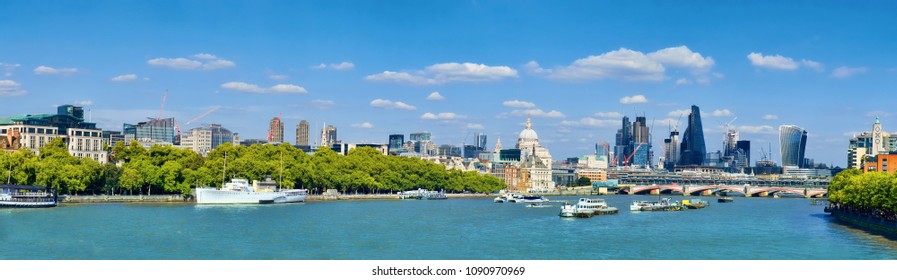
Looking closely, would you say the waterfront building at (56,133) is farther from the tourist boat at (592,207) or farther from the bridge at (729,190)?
the bridge at (729,190)

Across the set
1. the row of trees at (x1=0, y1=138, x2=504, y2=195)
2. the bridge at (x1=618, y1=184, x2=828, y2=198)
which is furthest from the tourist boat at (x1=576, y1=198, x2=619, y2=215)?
the bridge at (x1=618, y1=184, x2=828, y2=198)

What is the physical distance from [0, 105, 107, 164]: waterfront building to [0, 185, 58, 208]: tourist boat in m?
34.2

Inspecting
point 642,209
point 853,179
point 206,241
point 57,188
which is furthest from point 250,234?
point 642,209

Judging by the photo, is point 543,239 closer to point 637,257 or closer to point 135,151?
point 637,257

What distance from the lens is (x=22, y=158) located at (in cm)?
8238

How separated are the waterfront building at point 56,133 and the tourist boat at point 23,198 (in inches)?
1346

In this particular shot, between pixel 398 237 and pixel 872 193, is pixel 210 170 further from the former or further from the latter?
pixel 872 193

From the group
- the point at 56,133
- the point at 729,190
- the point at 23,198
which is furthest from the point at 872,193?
the point at 729,190

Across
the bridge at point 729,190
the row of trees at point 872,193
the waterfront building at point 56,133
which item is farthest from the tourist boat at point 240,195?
the bridge at point 729,190

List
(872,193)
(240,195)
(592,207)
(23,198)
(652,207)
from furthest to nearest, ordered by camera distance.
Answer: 1. (652,207)
2. (240,195)
3. (592,207)
4. (23,198)
5. (872,193)

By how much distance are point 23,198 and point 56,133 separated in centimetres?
4210

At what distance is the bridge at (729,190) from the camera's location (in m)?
163

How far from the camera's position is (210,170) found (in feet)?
319
